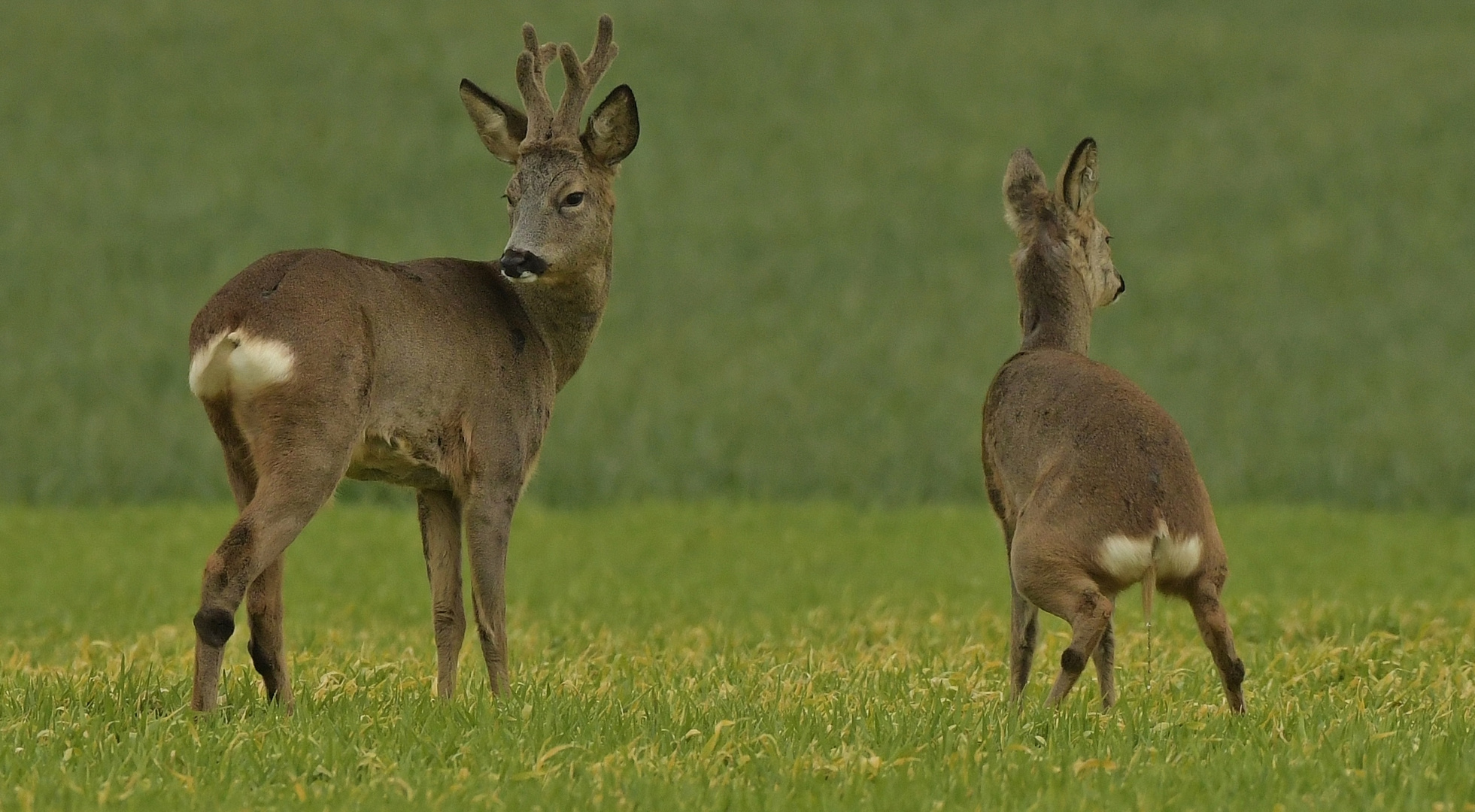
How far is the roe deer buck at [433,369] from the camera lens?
6867 mm

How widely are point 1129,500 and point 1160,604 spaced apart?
18.3 feet

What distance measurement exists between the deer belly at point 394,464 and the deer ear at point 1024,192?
2820 mm

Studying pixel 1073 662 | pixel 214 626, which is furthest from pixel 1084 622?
pixel 214 626

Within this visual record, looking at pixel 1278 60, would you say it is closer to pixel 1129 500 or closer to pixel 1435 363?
pixel 1435 363

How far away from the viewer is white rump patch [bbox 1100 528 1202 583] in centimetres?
697

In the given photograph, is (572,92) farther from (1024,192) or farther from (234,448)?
(234,448)

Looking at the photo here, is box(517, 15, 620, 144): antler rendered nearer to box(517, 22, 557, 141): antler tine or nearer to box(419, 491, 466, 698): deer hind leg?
box(517, 22, 557, 141): antler tine

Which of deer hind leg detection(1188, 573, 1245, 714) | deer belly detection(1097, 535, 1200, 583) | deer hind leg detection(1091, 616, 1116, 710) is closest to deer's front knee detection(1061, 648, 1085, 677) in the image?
deer belly detection(1097, 535, 1200, 583)

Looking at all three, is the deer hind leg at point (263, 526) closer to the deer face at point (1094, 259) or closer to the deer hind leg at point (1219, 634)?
the deer hind leg at point (1219, 634)

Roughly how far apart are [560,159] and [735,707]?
2.52 m

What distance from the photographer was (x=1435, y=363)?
82.8 ft

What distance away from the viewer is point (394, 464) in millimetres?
7555

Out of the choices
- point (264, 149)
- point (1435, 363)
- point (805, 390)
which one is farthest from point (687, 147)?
point (1435, 363)

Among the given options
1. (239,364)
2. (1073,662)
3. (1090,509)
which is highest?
(239,364)
